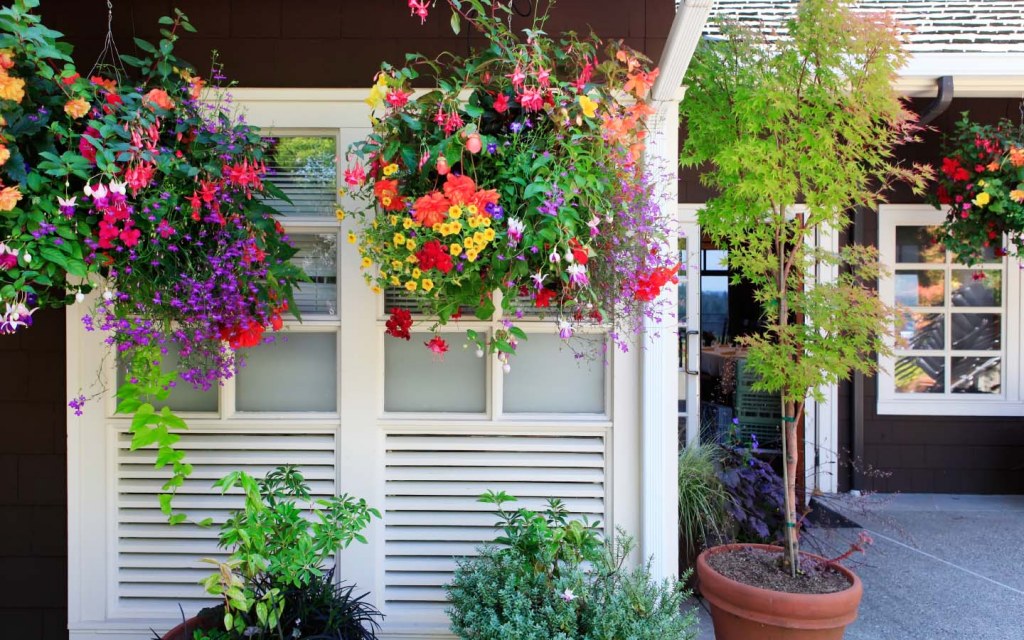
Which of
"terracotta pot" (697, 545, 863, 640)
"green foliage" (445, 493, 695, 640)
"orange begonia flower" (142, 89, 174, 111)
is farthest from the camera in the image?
"terracotta pot" (697, 545, 863, 640)

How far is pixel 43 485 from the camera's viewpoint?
2.53 meters

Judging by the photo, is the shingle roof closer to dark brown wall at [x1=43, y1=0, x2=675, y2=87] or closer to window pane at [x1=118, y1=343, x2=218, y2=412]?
dark brown wall at [x1=43, y1=0, x2=675, y2=87]

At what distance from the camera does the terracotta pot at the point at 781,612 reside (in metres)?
2.26

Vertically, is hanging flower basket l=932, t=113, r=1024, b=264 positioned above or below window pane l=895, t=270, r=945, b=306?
above

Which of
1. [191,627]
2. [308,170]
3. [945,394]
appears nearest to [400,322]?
[308,170]

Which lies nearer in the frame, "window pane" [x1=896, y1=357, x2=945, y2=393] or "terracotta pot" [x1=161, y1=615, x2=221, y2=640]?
"terracotta pot" [x1=161, y1=615, x2=221, y2=640]

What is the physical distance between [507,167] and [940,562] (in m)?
3.36

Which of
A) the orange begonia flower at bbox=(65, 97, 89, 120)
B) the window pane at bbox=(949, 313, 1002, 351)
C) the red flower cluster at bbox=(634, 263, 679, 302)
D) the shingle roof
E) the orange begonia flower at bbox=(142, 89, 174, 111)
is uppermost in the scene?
the shingle roof

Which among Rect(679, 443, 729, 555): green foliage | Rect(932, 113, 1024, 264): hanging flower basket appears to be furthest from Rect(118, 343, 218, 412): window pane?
Rect(932, 113, 1024, 264): hanging flower basket

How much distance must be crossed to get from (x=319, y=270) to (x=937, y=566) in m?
3.40

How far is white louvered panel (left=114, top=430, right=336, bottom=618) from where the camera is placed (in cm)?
242

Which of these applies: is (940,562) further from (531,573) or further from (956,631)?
(531,573)

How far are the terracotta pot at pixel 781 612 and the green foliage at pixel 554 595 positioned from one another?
0.36 m

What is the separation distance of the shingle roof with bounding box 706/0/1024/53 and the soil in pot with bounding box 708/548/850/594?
2730 mm
